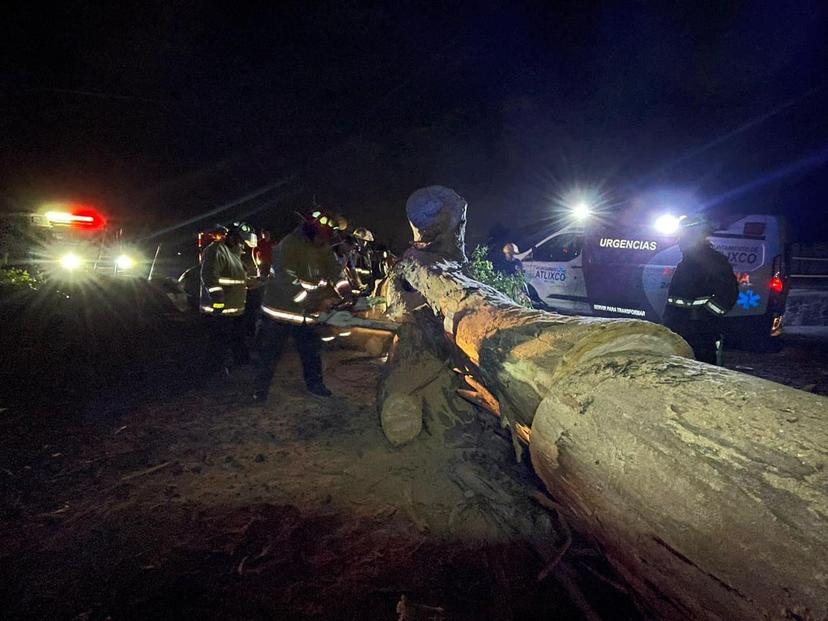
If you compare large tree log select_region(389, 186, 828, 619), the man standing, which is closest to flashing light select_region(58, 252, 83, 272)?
the man standing

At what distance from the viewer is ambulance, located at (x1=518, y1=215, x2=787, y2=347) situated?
5.55 meters

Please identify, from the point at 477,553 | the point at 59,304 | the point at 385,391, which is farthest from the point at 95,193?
the point at 477,553

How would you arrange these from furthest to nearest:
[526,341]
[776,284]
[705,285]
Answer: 1. [776,284]
2. [705,285]
3. [526,341]

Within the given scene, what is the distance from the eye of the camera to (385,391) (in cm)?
323

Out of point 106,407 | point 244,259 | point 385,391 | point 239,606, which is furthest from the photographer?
point 244,259

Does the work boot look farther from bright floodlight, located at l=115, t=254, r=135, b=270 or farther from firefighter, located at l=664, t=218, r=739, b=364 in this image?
bright floodlight, located at l=115, t=254, r=135, b=270

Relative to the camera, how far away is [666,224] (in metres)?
6.02

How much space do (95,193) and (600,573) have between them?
23215mm

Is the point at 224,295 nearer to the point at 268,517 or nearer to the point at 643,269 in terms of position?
the point at 268,517

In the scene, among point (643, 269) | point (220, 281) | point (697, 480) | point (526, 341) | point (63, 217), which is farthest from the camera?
point (63, 217)

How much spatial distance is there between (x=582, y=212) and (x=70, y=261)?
12425mm

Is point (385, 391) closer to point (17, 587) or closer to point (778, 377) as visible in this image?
point (17, 587)

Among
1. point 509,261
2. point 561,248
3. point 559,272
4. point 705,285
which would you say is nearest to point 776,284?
point 705,285

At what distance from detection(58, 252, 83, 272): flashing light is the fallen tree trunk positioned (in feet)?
42.4
